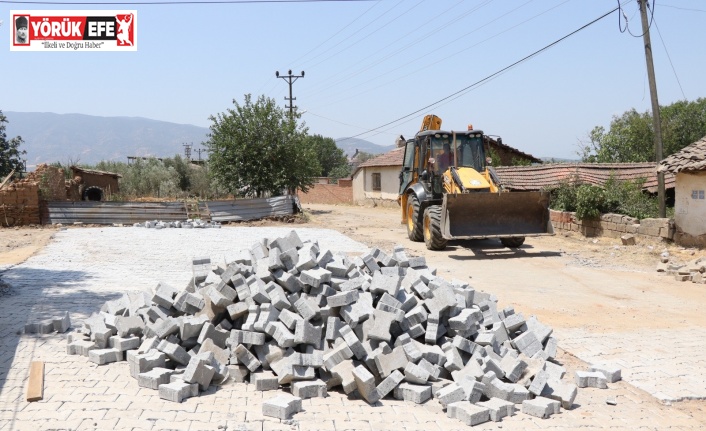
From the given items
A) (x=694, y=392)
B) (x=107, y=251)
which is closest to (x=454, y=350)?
(x=694, y=392)

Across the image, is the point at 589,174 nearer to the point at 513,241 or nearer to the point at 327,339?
the point at 513,241

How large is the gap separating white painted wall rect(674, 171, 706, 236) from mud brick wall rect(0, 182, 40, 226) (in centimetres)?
1944

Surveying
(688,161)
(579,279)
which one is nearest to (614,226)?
(688,161)

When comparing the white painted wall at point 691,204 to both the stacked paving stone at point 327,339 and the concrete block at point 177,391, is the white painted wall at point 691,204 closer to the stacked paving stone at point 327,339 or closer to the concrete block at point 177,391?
the stacked paving stone at point 327,339

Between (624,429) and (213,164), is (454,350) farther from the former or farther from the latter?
(213,164)

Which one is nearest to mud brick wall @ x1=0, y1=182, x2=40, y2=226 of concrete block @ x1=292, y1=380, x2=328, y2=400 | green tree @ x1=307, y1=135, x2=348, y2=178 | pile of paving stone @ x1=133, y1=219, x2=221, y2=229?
pile of paving stone @ x1=133, y1=219, x2=221, y2=229

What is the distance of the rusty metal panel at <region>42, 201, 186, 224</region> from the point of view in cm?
2042

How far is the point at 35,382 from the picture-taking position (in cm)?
526

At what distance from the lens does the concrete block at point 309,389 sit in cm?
514

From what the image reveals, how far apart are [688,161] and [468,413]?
11.9 m

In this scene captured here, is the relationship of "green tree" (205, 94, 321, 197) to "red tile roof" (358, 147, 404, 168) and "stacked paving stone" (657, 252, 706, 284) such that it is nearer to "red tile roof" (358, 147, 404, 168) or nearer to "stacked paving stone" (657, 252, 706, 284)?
"red tile roof" (358, 147, 404, 168)

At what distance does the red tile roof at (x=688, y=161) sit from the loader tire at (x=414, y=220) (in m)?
6.10

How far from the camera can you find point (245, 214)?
23156mm

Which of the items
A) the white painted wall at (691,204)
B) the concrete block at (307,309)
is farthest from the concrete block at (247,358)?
the white painted wall at (691,204)
